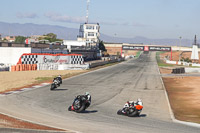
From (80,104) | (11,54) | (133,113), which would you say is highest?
(11,54)

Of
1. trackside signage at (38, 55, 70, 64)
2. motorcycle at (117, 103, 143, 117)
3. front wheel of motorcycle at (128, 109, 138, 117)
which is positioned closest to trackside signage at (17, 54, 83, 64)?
trackside signage at (38, 55, 70, 64)

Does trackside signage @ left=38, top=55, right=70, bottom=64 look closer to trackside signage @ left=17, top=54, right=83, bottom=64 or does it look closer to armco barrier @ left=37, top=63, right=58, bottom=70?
trackside signage @ left=17, top=54, right=83, bottom=64

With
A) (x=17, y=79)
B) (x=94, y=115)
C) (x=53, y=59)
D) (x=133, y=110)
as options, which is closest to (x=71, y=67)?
(x=53, y=59)

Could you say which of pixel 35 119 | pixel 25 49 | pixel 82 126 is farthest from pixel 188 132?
pixel 25 49

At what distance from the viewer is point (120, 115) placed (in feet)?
52.5

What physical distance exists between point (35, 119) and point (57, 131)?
9.15 feet

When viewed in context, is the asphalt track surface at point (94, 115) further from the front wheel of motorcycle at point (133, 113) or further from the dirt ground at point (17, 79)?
the dirt ground at point (17, 79)

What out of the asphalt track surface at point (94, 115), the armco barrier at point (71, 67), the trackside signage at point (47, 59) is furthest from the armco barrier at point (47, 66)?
the asphalt track surface at point (94, 115)

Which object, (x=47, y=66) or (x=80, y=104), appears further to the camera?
(x=47, y=66)

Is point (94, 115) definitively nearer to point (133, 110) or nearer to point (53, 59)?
point (133, 110)

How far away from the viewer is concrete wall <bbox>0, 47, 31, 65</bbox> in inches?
2096

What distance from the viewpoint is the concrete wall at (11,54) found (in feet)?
175

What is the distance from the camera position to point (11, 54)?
53719 millimetres

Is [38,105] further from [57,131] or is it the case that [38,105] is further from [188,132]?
[188,132]
